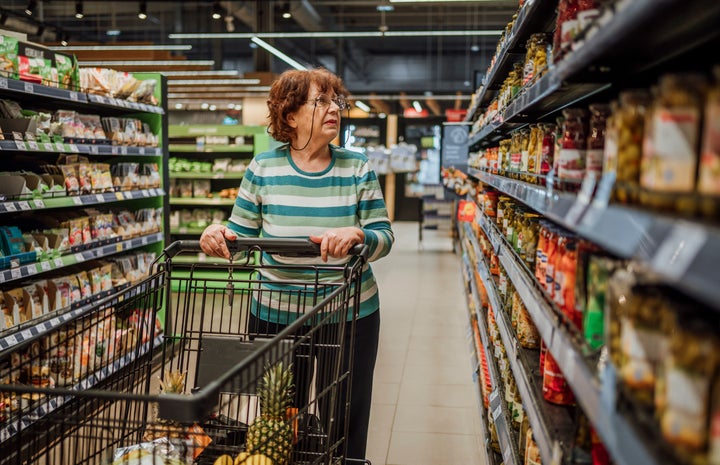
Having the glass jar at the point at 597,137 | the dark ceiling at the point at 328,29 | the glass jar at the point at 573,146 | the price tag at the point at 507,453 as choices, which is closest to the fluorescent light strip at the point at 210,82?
the dark ceiling at the point at 328,29

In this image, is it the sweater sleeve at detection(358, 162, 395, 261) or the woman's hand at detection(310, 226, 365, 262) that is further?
the sweater sleeve at detection(358, 162, 395, 261)

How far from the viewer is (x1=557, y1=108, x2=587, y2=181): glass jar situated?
161 cm

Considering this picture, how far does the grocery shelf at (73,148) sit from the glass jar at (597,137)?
2.92 meters

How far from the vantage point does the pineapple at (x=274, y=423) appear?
171 cm

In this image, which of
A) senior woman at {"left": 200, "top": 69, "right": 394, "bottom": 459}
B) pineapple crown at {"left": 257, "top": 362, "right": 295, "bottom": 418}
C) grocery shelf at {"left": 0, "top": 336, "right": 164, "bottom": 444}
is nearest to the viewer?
grocery shelf at {"left": 0, "top": 336, "right": 164, "bottom": 444}

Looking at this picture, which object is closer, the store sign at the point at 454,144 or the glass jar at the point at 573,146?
the glass jar at the point at 573,146

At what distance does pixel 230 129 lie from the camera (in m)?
7.98

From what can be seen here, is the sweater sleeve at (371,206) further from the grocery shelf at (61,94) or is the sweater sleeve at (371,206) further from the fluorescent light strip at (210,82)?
the fluorescent light strip at (210,82)

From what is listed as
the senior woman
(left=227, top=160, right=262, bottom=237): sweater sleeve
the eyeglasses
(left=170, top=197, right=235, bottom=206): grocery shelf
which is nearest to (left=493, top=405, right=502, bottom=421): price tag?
the senior woman

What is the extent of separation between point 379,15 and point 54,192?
39.2ft

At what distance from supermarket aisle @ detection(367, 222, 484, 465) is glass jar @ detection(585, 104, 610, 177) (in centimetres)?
223

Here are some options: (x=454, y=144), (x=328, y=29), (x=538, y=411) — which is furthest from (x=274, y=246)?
(x=328, y=29)

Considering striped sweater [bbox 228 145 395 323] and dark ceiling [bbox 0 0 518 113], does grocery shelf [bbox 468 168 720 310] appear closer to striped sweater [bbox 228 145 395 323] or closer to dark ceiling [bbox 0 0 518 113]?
striped sweater [bbox 228 145 395 323]

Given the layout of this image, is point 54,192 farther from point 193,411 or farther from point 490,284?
point 193,411
